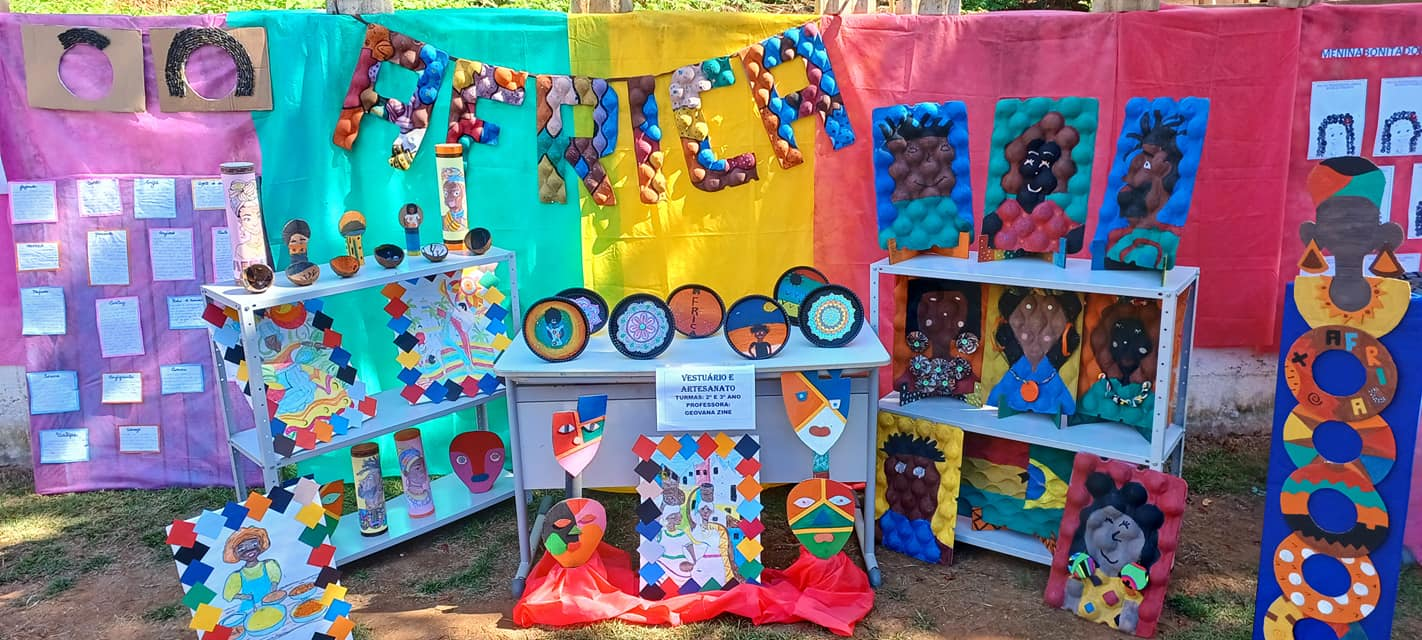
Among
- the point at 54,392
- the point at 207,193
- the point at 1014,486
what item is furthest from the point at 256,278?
the point at 1014,486

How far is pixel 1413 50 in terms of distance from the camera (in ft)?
13.0

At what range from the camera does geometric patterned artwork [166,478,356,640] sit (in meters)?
2.74

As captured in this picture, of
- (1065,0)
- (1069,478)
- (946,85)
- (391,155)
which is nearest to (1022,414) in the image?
(1069,478)

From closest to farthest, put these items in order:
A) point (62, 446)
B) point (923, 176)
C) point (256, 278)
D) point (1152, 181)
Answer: point (1152, 181) → point (256, 278) → point (923, 176) → point (62, 446)

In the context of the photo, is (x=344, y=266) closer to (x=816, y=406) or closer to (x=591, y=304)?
(x=591, y=304)

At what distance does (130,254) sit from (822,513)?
9.71ft

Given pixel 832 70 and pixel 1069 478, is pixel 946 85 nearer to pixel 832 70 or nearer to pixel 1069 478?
pixel 832 70

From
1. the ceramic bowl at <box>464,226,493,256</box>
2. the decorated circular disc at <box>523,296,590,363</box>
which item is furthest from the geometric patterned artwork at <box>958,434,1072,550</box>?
the ceramic bowl at <box>464,226,493,256</box>

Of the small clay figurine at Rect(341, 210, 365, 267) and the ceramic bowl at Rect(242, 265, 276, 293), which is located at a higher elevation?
the small clay figurine at Rect(341, 210, 365, 267)

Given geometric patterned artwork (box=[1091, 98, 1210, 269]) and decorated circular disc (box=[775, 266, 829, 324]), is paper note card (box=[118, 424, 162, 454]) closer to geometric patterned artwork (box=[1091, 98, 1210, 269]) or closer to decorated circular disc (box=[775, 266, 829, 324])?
decorated circular disc (box=[775, 266, 829, 324])

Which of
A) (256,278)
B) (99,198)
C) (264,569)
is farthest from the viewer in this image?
(99,198)

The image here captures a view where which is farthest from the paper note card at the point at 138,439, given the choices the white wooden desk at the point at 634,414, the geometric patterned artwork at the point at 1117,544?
the geometric patterned artwork at the point at 1117,544

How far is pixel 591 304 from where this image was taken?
347cm

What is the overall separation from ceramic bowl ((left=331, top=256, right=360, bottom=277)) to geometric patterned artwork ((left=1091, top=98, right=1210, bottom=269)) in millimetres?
2495
